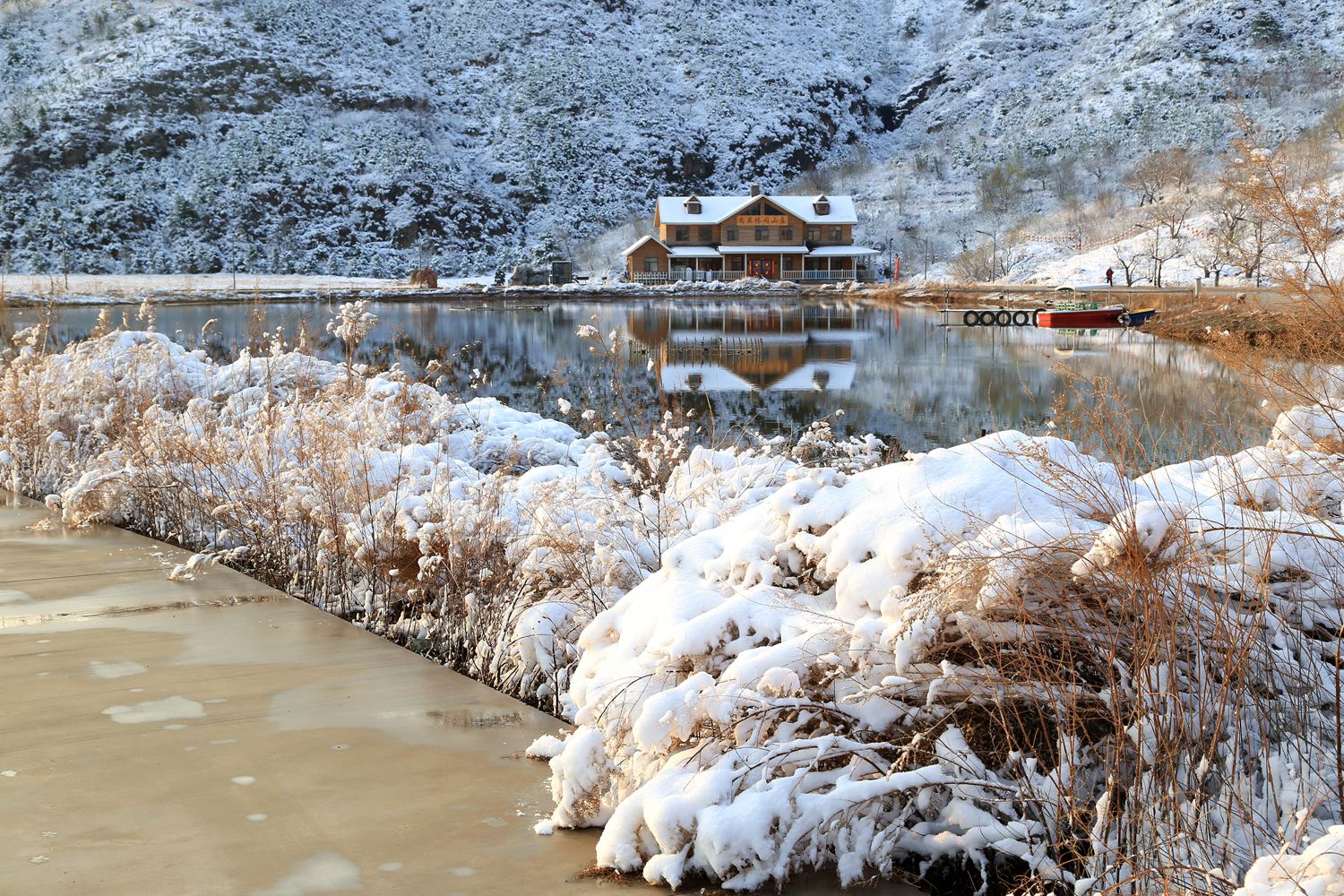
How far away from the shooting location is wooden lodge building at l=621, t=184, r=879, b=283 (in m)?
73.9

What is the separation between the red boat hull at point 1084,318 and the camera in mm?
39344

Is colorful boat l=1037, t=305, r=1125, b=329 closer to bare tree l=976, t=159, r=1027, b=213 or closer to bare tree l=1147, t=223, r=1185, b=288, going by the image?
bare tree l=1147, t=223, r=1185, b=288

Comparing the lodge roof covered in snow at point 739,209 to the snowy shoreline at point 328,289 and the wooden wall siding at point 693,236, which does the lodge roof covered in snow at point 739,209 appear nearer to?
the wooden wall siding at point 693,236

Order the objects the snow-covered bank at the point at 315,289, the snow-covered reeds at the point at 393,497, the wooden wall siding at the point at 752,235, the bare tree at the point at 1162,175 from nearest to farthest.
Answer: the snow-covered reeds at the point at 393,497 < the snow-covered bank at the point at 315,289 < the bare tree at the point at 1162,175 < the wooden wall siding at the point at 752,235

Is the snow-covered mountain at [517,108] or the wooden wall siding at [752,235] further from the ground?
the snow-covered mountain at [517,108]

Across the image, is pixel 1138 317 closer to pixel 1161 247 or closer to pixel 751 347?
pixel 751 347

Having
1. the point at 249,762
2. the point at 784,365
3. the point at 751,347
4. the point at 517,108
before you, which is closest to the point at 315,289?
the point at 751,347

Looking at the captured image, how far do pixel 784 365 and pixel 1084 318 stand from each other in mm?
16709

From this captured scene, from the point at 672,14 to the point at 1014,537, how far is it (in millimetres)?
130241

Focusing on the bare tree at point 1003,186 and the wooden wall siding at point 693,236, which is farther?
the bare tree at point 1003,186

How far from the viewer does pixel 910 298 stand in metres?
59.1

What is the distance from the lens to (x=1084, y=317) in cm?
3947

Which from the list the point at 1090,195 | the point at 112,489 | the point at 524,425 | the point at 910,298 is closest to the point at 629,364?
the point at 524,425

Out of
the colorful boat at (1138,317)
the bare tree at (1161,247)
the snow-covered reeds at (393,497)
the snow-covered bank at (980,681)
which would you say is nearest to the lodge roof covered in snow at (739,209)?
the bare tree at (1161,247)
